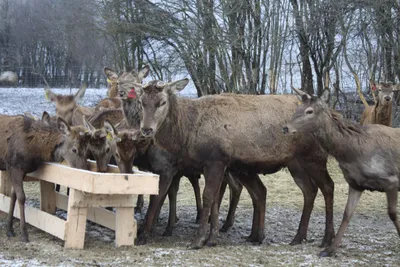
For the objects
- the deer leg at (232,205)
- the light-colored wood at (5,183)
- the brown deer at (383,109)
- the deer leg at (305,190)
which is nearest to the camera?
the deer leg at (305,190)

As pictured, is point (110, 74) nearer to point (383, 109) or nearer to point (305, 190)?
point (305, 190)

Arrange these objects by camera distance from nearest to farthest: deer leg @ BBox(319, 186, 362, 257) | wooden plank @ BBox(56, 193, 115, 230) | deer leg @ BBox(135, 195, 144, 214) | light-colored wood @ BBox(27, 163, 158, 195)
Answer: light-colored wood @ BBox(27, 163, 158, 195), deer leg @ BBox(319, 186, 362, 257), wooden plank @ BBox(56, 193, 115, 230), deer leg @ BBox(135, 195, 144, 214)

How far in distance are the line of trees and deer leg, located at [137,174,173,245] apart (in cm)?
922

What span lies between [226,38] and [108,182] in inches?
419

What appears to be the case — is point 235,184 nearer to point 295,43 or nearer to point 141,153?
point 141,153

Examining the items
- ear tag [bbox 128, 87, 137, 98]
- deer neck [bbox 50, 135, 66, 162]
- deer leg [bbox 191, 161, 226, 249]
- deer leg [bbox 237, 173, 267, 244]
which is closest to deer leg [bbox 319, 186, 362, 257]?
deer leg [bbox 237, 173, 267, 244]

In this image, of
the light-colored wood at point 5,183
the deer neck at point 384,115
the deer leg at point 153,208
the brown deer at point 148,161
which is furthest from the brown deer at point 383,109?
the light-colored wood at point 5,183

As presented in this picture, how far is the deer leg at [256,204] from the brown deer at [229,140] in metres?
0.01

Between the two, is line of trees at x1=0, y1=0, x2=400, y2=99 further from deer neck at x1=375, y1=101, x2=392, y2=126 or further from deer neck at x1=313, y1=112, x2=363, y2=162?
deer neck at x1=313, y1=112, x2=363, y2=162

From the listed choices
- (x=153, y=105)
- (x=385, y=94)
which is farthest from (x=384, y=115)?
(x=153, y=105)

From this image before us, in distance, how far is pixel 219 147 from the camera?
8.30m

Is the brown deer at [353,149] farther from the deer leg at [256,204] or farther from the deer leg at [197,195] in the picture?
the deer leg at [197,195]

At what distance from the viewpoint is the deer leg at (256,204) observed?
29.0ft

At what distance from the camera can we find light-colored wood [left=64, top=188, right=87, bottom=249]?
767 centimetres
